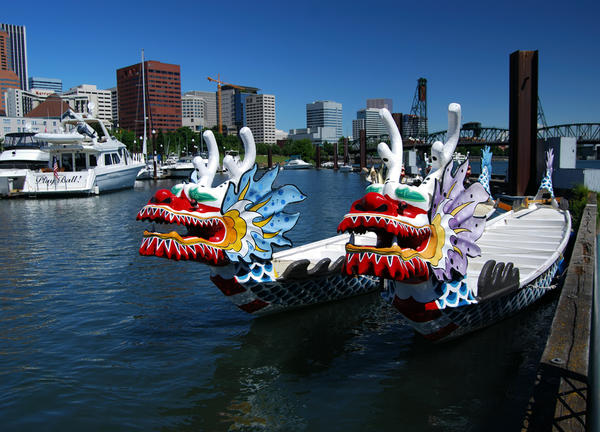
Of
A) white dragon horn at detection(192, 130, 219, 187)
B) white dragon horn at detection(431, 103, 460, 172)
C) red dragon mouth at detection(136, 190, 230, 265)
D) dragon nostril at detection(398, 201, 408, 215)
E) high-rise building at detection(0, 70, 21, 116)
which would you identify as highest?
high-rise building at detection(0, 70, 21, 116)

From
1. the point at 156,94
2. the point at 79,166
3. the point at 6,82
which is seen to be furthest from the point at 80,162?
the point at 6,82

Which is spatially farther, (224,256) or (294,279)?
(294,279)

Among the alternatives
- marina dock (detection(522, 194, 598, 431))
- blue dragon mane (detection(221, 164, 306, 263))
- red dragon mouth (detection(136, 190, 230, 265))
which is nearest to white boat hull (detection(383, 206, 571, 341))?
marina dock (detection(522, 194, 598, 431))

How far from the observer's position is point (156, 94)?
152625mm

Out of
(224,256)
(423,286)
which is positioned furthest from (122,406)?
(423,286)

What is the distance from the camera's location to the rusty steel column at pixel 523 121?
903 inches

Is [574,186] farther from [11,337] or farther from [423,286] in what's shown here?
[11,337]

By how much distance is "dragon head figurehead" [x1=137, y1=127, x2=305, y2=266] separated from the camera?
25.0 ft

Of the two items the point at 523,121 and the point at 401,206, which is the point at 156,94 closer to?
the point at 523,121

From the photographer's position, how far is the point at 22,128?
112 m

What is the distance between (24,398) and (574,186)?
21.0m

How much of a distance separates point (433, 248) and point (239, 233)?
319 centimetres

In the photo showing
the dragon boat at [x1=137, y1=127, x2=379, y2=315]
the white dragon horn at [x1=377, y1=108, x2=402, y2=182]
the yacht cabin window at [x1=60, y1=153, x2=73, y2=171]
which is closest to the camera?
the white dragon horn at [x1=377, y1=108, x2=402, y2=182]

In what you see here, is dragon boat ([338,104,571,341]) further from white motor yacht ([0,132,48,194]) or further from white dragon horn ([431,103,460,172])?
white motor yacht ([0,132,48,194])
